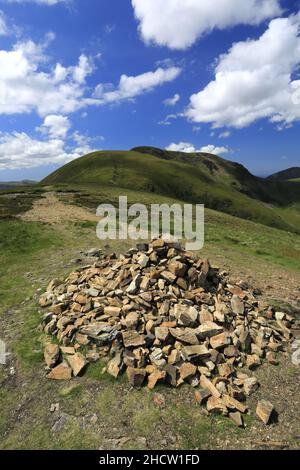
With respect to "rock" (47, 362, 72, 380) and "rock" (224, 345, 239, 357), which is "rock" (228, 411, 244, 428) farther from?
"rock" (47, 362, 72, 380)

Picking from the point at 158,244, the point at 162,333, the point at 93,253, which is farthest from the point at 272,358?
the point at 93,253

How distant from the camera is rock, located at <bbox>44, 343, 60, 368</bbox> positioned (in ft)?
43.0

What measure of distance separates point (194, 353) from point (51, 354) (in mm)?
5786

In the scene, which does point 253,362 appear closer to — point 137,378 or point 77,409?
point 137,378

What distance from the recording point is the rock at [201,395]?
11.2 metres

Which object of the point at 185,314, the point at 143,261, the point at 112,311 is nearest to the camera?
the point at 185,314

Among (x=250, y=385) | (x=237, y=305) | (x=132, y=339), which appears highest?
(x=237, y=305)

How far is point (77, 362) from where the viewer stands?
12961 mm

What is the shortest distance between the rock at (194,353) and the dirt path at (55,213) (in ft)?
102

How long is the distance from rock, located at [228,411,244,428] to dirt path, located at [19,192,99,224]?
33.9 m

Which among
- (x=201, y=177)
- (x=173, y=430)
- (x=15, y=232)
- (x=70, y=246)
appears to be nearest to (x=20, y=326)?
(x=173, y=430)

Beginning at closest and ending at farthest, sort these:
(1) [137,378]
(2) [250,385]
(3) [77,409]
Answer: (3) [77,409]
(1) [137,378]
(2) [250,385]

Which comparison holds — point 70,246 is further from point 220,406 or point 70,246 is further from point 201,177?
point 201,177

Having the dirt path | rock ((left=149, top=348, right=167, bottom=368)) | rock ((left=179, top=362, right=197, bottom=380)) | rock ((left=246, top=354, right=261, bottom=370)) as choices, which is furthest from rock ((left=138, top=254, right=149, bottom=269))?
the dirt path
